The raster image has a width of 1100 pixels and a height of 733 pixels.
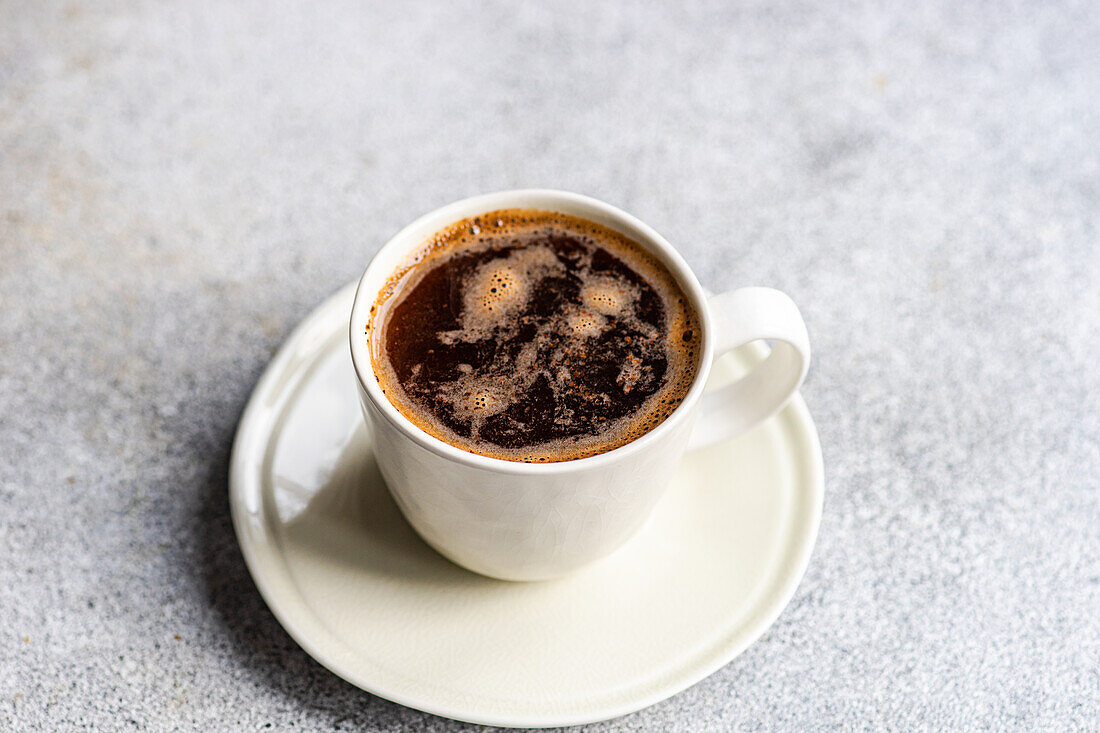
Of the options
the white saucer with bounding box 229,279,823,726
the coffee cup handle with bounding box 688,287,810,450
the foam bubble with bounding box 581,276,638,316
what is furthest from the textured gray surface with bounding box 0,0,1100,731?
the foam bubble with bounding box 581,276,638,316

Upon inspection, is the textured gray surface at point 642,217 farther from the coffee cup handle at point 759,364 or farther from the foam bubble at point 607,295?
the foam bubble at point 607,295

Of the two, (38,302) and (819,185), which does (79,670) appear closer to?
(38,302)

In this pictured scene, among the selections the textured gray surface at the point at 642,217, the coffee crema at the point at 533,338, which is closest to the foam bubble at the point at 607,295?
the coffee crema at the point at 533,338

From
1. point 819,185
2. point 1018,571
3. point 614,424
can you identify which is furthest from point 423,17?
point 1018,571

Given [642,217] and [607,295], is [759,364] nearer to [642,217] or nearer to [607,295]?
[607,295]

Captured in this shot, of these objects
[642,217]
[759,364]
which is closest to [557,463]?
[759,364]
